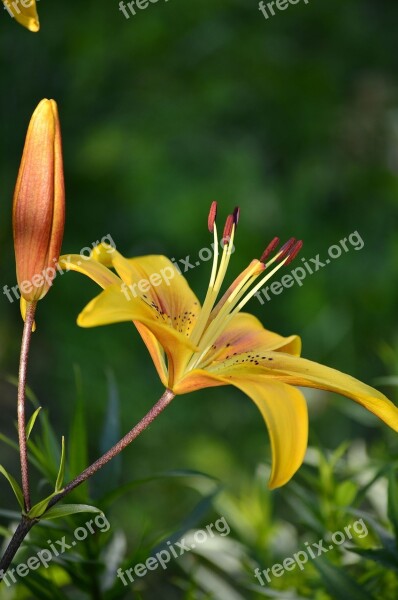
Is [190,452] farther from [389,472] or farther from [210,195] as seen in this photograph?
[389,472]

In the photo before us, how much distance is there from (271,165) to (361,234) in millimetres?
564

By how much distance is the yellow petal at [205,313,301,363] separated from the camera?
0.93 m

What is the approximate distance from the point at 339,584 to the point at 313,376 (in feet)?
0.75

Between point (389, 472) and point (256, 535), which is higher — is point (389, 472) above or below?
above

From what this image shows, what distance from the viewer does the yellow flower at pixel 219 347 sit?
2.38 ft

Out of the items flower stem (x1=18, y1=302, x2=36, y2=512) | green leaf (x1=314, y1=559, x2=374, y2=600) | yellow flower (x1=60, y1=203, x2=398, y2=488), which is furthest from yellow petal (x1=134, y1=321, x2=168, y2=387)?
green leaf (x1=314, y1=559, x2=374, y2=600)

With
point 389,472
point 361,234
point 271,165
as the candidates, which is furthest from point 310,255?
point 389,472

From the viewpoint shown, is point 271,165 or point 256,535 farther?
point 271,165

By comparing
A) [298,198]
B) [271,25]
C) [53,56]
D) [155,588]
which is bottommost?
[155,588]

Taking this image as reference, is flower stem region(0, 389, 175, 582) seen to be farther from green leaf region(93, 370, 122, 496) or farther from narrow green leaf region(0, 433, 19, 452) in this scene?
green leaf region(93, 370, 122, 496)

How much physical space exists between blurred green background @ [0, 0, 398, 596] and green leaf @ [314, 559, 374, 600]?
1.93 metres

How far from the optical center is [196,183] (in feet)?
10.5

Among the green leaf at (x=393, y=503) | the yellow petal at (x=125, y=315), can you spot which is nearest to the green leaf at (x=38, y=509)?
the yellow petal at (x=125, y=315)

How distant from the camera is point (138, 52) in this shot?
330 centimetres
